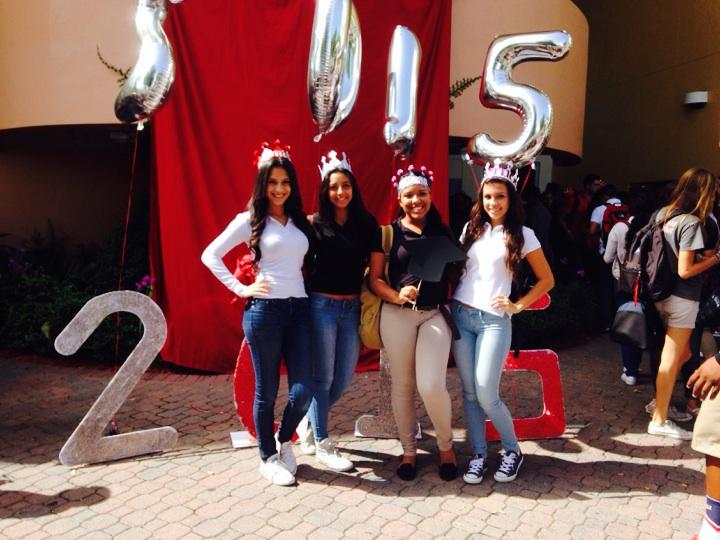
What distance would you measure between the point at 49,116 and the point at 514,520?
19.0ft

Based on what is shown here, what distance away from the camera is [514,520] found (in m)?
3.09

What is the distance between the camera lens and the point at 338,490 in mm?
3387

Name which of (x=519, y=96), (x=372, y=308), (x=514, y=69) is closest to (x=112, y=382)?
(x=372, y=308)

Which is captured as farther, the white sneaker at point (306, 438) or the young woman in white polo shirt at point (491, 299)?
the white sneaker at point (306, 438)

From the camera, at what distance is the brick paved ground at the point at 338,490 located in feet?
9.86

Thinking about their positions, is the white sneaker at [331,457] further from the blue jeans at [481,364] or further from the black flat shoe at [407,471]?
the blue jeans at [481,364]

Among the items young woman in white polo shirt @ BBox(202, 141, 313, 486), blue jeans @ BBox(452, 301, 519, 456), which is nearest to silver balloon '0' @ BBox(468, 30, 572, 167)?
blue jeans @ BBox(452, 301, 519, 456)

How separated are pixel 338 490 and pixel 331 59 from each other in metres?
2.60

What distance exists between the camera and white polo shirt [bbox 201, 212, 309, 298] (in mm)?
3322

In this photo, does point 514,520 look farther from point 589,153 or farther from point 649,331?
point 589,153

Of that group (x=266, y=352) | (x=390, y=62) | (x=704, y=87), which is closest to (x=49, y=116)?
(x=390, y=62)

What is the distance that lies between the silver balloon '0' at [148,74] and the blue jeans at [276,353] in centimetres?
139

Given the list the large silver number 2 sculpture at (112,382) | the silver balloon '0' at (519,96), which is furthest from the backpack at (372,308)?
the large silver number 2 sculpture at (112,382)

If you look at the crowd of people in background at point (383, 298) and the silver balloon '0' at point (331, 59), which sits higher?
the silver balloon '0' at point (331, 59)
